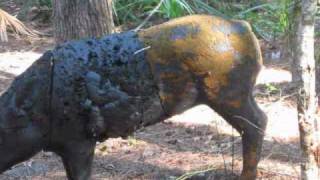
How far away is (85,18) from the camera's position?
6.02 metres

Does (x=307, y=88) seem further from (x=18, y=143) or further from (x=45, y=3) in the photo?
(x=45, y=3)

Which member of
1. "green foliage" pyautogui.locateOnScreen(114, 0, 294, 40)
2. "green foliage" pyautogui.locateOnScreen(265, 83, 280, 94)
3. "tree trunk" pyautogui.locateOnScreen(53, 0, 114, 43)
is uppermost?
"tree trunk" pyautogui.locateOnScreen(53, 0, 114, 43)

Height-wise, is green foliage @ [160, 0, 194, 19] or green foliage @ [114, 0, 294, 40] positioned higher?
green foliage @ [160, 0, 194, 19]

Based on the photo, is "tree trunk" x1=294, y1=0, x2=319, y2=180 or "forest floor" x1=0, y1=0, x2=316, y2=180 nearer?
"tree trunk" x1=294, y1=0, x2=319, y2=180

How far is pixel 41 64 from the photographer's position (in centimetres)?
416

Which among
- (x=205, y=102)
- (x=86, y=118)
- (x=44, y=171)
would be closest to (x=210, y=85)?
(x=205, y=102)

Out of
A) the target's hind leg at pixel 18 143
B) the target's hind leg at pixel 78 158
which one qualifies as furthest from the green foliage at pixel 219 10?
the target's hind leg at pixel 18 143

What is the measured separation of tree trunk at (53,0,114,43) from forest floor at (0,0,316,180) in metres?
1.13

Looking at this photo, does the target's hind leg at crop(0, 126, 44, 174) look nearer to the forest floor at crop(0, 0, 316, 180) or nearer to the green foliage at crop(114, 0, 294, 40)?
the forest floor at crop(0, 0, 316, 180)

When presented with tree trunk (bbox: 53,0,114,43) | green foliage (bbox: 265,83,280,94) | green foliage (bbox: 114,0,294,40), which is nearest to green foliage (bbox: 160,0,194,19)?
green foliage (bbox: 114,0,294,40)

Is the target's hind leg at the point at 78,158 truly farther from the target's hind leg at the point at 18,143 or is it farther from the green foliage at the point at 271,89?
the green foliage at the point at 271,89

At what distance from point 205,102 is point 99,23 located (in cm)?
206

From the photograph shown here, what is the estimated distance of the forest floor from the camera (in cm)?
515

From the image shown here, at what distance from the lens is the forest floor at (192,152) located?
515 centimetres
